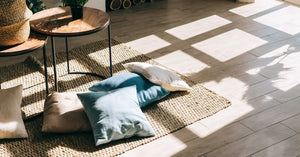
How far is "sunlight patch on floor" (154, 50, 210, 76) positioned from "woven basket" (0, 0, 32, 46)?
1246 millimetres

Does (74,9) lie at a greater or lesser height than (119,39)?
greater

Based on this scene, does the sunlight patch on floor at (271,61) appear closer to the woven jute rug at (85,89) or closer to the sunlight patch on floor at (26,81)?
the woven jute rug at (85,89)

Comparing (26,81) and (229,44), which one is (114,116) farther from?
(229,44)

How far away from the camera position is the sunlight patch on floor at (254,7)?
4.47m

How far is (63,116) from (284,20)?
2670 millimetres

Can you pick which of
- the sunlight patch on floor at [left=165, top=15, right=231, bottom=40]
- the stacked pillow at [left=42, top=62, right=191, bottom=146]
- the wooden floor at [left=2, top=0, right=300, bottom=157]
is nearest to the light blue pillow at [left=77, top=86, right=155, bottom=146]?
the stacked pillow at [left=42, top=62, right=191, bottom=146]

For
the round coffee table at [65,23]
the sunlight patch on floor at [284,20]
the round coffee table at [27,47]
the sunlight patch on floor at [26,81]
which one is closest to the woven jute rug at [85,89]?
the sunlight patch on floor at [26,81]

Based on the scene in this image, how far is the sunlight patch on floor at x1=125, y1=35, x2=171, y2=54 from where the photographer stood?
12.0ft

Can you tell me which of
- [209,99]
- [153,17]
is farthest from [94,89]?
[153,17]

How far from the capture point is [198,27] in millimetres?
4105

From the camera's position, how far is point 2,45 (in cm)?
245

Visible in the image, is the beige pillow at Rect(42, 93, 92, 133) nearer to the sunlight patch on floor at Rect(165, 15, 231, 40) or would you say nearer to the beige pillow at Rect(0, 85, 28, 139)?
the beige pillow at Rect(0, 85, 28, 139)

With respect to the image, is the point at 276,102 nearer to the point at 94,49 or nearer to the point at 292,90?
the point at 292,90

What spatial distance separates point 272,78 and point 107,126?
1414mm
